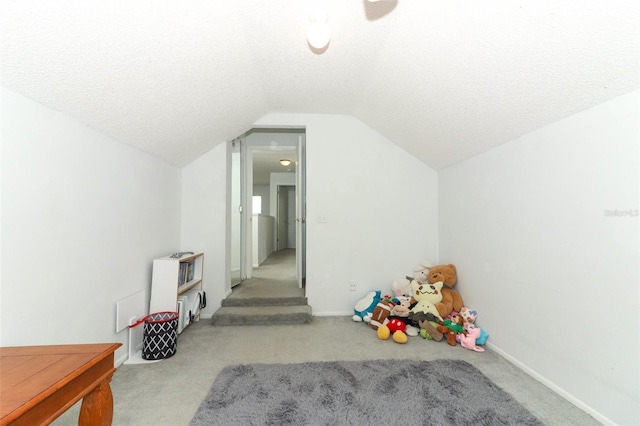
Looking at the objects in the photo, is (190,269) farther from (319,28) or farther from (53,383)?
(319,28)

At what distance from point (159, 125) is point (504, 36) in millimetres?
2528

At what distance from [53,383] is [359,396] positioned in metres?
1.55

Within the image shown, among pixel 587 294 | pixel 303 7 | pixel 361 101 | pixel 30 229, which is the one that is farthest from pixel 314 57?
pixel 587 294

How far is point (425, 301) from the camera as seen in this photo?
2.76 metres

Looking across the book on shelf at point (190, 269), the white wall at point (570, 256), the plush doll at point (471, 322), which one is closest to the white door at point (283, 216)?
the book on shelf at point (190, 269)

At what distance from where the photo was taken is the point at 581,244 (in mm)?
1618

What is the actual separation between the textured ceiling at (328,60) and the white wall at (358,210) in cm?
66

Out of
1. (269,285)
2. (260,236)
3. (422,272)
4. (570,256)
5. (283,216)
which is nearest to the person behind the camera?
(570,256)

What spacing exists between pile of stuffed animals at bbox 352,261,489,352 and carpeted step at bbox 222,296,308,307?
2.35 feet

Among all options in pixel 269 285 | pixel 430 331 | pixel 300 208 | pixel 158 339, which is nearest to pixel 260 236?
pixel 269 285

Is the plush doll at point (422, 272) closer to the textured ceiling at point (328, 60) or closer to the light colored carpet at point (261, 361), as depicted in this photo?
the light colored carpet at point (261, 361)

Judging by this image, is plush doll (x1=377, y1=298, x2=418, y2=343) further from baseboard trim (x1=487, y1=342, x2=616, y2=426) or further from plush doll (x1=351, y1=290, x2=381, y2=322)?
baseboard trim (x1=487, y1=342, x2=616, y2=426)

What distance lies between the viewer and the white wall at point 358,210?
3291 mm

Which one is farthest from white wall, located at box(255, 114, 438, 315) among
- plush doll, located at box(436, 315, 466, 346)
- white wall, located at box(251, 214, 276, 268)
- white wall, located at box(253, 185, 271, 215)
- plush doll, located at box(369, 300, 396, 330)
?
white wall, located at box(253, 185, 271, 215)
